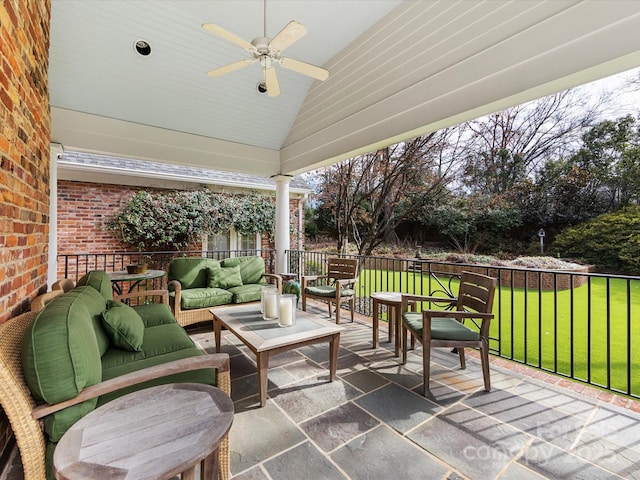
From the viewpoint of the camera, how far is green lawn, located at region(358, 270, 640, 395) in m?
2.68

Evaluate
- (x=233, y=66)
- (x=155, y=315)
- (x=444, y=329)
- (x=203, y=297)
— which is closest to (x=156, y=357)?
(x=155, y=315)

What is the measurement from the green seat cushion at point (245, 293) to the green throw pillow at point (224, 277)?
0.11 meters

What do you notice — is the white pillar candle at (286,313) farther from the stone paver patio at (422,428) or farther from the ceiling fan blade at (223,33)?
the ceiling fan blade at (223,33)

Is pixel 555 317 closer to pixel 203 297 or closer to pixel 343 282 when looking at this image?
pixel 343 282

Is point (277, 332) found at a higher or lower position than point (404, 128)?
lower

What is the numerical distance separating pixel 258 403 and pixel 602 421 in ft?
7.84

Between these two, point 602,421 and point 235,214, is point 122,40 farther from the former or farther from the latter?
point 602,421

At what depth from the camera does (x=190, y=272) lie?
4.39 meters

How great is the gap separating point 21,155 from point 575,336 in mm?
6128

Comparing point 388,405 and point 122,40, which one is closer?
point 388,405

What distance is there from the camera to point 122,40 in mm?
3670

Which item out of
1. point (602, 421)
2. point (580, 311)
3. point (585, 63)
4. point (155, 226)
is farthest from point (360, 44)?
point (580, 311)

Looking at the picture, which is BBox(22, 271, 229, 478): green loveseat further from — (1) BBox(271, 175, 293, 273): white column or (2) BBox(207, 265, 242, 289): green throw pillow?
(1) BBox(271, 175, 293, 273): white column

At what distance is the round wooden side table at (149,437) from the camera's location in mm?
909
